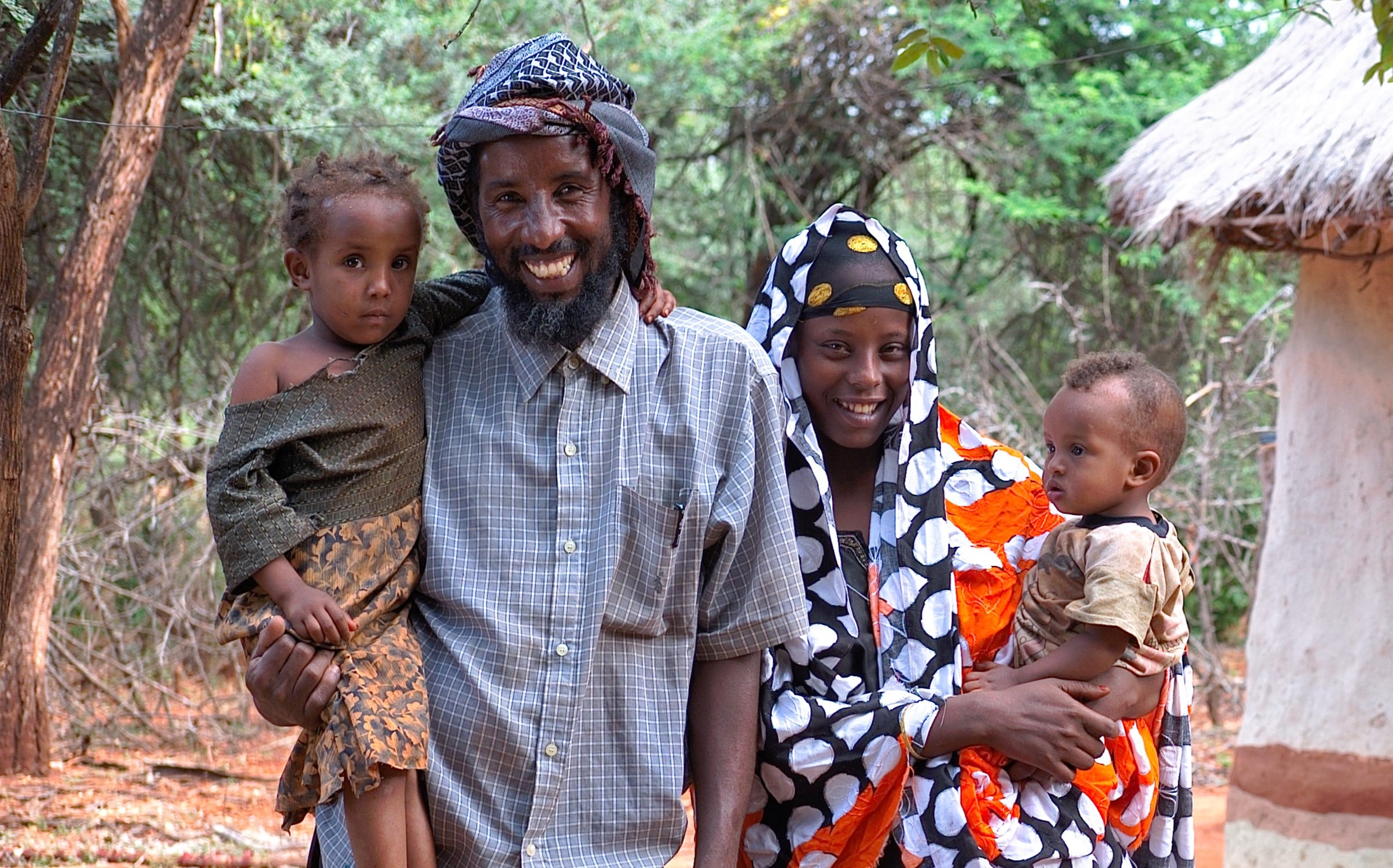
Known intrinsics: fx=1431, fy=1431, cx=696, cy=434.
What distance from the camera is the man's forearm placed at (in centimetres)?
223

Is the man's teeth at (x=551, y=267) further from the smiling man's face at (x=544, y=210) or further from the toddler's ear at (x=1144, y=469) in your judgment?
the toddler's ear at (x=1144, y=469)

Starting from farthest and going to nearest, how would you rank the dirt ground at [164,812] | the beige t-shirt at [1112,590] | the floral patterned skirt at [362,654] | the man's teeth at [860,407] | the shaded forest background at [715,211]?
the shaded forest background at [715,211] < the dirt ground at [164,812] < the man's teeth at [860,407] < the beige t-shirt at [1112,590] < the floral patterned skirt at [362,654]

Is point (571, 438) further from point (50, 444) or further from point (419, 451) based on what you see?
point (50, 444)

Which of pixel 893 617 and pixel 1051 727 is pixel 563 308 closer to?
pixel 893 617

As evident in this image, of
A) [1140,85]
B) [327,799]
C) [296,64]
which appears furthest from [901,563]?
[1140,85]

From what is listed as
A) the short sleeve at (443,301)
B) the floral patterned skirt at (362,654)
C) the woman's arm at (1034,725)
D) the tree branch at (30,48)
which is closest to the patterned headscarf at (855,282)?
the short sleeve at (443,301)

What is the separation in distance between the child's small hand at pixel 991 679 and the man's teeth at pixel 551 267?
96 centimetres

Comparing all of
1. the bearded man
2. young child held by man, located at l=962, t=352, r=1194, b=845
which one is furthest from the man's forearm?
young child held by man, located at l=962, t=352, r=1194, b=845

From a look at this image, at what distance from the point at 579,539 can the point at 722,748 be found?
16.0 inches

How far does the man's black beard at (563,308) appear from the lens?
2.27 metres

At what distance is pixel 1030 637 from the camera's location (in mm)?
2428

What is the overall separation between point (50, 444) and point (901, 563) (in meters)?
4.34

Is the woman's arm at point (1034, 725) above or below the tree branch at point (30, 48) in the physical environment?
below

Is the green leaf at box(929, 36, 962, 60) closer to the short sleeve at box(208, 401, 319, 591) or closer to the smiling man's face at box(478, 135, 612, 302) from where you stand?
the smiling man's face at box(478, 135, 612, 302)
